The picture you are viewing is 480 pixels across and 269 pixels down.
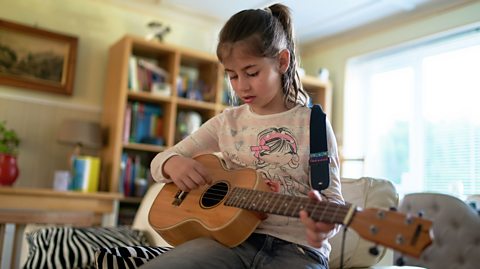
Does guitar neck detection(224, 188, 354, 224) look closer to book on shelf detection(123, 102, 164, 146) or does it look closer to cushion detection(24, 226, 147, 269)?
cushion detection(24, 226, 147, 269)

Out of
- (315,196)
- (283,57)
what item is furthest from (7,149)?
(315,196)

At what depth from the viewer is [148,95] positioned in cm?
324

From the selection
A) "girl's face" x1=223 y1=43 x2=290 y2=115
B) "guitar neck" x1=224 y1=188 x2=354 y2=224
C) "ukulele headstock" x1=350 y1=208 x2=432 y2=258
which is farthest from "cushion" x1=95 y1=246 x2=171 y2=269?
"ukulele headstock" x1=350 y1=208 x2=432 y2=258

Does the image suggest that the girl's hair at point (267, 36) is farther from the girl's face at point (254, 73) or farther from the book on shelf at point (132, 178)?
the book on shelf at point (132, 178)

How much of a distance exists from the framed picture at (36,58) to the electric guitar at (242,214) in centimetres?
215

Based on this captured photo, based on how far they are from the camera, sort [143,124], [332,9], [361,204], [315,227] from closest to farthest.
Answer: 1. [315,227]
2. [361,204]
3. [143,124]
4. [332,9]

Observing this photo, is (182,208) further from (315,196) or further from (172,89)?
(172,89)

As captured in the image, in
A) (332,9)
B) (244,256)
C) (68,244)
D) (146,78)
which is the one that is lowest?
(68,244)

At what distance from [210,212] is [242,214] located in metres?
0.12

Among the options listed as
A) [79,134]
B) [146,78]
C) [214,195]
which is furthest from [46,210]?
[214,195]

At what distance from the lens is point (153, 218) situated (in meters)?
1.32

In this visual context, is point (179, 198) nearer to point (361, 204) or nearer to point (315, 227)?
point (315, 227)

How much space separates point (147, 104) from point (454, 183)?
228cm

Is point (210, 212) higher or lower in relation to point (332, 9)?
lower
